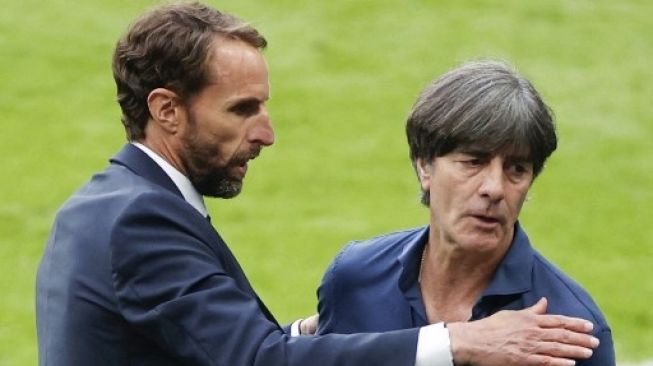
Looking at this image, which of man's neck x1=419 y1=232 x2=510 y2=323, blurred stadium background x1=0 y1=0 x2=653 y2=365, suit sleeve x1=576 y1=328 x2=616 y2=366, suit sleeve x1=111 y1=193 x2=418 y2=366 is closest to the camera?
suit sleeve x1=111 y1=193 x2=418 y2=366

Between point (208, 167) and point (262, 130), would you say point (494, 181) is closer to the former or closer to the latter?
point (262, 130)

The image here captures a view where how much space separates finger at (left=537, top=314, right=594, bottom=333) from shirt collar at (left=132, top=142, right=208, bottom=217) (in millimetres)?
922

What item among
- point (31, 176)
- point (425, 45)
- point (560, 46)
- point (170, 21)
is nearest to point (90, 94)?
point (31, 176)

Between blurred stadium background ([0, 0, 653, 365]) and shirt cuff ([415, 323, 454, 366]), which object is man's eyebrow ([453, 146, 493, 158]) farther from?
blurred stadium background ([0, 0, 653, 365])

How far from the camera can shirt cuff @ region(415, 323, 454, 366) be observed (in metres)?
4.10

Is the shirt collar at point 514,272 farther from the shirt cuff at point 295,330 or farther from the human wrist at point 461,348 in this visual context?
the shirt cuff at point 295,330

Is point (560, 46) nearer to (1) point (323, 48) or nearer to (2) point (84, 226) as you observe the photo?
(1) point (323, 48)

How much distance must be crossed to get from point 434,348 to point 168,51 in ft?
3.28

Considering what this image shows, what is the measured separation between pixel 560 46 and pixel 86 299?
39.1ft

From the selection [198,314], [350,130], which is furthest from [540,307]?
[350,130]

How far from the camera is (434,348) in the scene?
4.12 meters

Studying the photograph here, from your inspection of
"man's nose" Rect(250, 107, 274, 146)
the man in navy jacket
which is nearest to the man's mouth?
the man in navy jacket

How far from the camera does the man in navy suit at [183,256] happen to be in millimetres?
4117

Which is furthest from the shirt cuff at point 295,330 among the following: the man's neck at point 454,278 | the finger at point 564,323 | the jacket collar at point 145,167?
the finger at point 564,323
